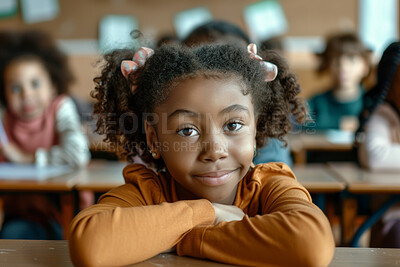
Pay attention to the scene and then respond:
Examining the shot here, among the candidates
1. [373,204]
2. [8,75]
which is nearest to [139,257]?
[373,204]

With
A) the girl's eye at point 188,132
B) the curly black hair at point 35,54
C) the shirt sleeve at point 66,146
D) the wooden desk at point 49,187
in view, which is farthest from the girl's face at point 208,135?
the curly black hair at point 35,54

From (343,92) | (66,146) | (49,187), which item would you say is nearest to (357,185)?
(49,187)

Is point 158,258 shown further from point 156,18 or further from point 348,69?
point 156,18

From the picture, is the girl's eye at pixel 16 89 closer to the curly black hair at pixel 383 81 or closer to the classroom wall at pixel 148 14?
the curly black hair at pixel 383 81

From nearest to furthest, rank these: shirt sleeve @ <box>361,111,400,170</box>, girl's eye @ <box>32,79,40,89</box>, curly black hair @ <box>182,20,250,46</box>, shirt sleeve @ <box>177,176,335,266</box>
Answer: shirt sleeve @ <box>177,176,335,266</box> → shirt sleeve @ <box>361,111,400,170</box> → curly black hair @ <box>182,20,250,46</box> → girl's eye @ <box>32,79,40,89</box>

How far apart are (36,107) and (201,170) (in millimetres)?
1653

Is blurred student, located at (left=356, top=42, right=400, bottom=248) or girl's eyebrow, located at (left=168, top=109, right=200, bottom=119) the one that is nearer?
girl's eyebrow, located at (left=168, top=109, right=200, bottom=119)

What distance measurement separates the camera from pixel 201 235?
0.88 m

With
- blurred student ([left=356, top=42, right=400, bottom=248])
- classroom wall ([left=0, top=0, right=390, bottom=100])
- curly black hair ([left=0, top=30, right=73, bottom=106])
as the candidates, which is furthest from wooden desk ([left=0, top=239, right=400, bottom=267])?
classroom wall ([left=0, top=0, right=390, bottom=100])

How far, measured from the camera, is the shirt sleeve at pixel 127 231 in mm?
829

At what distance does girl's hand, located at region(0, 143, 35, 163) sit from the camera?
7.45 feet

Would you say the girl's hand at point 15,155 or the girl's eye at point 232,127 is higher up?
the girl's eye at point 232,127

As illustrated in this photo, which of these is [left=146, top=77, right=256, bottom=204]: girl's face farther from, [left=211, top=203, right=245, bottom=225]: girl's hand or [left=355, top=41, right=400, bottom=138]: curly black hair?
[left=355, top=41, right=400, bottom=138]: curly black hair

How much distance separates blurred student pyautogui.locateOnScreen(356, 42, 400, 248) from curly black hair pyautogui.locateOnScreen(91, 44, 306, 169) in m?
0.70
